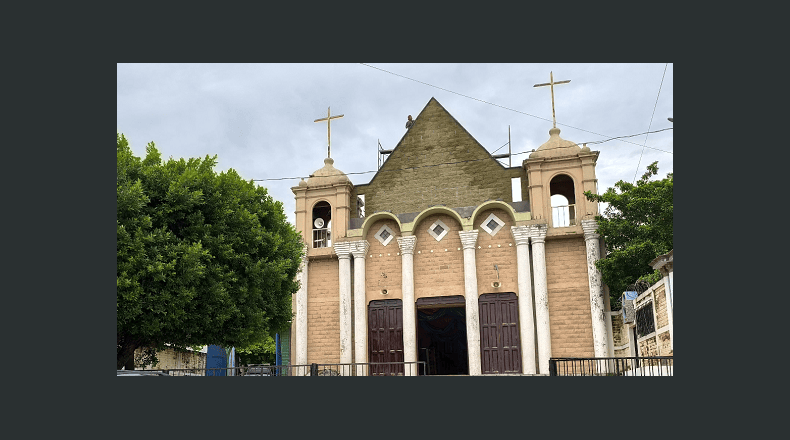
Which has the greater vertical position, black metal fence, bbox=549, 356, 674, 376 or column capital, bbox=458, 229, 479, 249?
column capital, bbox=458, 229, 479, 249

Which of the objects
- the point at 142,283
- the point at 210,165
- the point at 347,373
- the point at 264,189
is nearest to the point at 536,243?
the point at 347,373

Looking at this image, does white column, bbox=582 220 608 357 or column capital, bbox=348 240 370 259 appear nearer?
white column, bbox=582 220 608 357

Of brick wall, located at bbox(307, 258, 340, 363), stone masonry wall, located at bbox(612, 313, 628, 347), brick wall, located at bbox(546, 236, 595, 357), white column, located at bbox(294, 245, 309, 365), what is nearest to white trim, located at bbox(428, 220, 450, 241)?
brick wall, located at bbox(546, 236, 595, 357)

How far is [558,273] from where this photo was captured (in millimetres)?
20000

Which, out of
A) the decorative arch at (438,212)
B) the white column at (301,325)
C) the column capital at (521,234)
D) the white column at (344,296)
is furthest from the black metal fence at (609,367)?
the white column at (301,325)

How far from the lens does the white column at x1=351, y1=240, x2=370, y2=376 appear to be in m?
20.3

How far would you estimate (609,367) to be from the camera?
18766 millimetres

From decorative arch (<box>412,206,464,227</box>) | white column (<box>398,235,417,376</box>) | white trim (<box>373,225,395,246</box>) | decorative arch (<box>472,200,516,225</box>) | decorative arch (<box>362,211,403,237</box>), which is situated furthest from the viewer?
white trim (<box>373,225,395,246</box>)

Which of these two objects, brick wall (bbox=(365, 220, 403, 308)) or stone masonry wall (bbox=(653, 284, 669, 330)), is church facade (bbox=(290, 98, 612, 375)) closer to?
brick wall (bbox=(365, 220, 403, 308))

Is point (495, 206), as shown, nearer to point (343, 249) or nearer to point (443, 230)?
point (443, 230)

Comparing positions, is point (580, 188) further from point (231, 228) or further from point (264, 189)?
point (231, 228)

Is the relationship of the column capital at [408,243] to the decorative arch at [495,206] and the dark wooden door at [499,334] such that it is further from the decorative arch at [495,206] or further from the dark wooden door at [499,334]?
the dark wooden door at [499,334]

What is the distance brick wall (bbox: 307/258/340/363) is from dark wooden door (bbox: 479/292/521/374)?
4860mm

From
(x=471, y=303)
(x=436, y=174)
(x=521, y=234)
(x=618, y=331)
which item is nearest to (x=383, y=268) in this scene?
(x=471, y=303)
